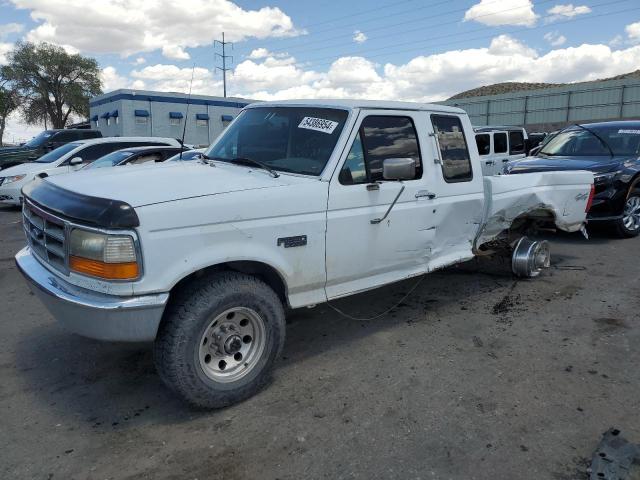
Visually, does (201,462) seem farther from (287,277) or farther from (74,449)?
(287,277)

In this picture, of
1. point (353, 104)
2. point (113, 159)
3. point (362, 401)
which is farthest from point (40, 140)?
point (362, 401)

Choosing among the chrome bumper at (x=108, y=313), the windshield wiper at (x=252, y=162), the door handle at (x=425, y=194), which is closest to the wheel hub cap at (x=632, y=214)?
the door handle at (x=425, y=194)

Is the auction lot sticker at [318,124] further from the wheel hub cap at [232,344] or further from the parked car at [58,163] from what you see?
the parked car at [58,163]

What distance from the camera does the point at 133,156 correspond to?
1108 centimetres

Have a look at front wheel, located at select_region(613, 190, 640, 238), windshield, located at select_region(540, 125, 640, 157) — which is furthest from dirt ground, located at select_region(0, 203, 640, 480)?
windshield, located at select_region(540, 125, 640, 157)

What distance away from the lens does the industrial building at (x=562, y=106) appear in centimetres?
3488

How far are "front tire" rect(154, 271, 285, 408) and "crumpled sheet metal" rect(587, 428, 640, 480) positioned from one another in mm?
1988

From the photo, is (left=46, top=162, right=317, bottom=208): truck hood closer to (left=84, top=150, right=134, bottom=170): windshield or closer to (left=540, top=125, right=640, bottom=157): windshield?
(left=540, top=125, right=640, bottom=157): windshield

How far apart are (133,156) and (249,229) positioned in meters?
8.84

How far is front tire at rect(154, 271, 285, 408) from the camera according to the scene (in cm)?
302

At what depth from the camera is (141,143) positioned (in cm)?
1335

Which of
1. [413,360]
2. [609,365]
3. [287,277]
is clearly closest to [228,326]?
[287,277]

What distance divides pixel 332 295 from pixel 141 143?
1109 cm

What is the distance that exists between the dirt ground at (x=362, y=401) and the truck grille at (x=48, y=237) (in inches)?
39.3
